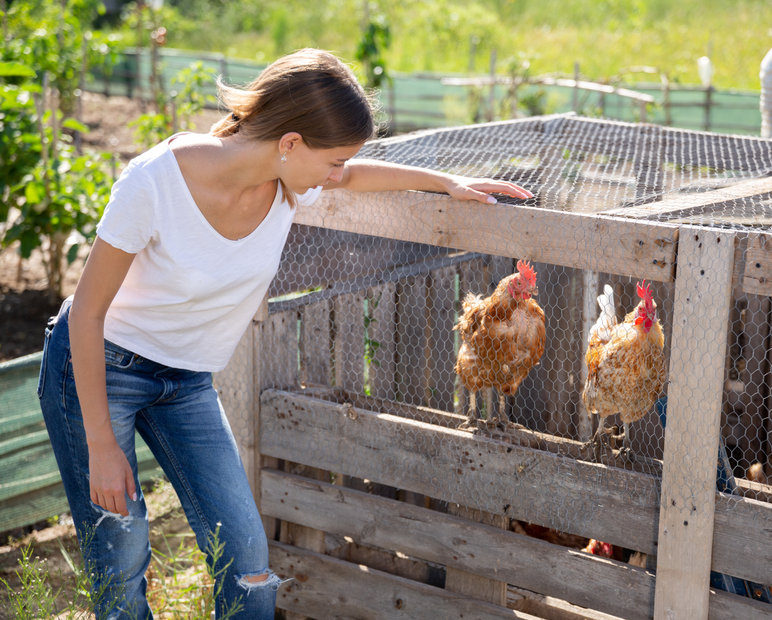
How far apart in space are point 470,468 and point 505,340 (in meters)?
0.38

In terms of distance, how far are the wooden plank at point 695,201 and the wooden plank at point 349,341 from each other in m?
1.00

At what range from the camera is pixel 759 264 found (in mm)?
1834

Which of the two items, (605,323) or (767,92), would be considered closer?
(605,323)

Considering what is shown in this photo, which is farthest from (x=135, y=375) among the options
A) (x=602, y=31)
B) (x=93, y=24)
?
(x=93, y=24)

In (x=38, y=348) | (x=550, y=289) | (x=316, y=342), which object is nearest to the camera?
(x=316, y=342)

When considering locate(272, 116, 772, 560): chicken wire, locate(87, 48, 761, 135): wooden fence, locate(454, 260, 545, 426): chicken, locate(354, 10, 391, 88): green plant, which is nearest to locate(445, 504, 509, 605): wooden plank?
locate(272, 116, 772, 560): chicken wire

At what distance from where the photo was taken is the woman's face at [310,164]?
177 cm

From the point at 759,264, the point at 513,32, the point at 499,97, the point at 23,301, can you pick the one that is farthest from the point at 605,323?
the point at 513,32

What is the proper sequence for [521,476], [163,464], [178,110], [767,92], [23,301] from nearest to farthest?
[163,464] → [521,476] → [767,92] → [23,301] → [178,110]

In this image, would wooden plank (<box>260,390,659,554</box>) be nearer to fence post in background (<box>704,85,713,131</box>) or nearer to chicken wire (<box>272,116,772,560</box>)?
chicken wire (<box>272,116,772,560</box>)

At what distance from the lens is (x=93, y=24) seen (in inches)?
A: 759

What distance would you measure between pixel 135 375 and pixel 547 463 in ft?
3.36

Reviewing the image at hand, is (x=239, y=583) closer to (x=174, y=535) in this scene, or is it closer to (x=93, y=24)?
(x=174, y=535)

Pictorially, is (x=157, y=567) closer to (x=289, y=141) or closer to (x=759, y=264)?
(x=289, y=141)
